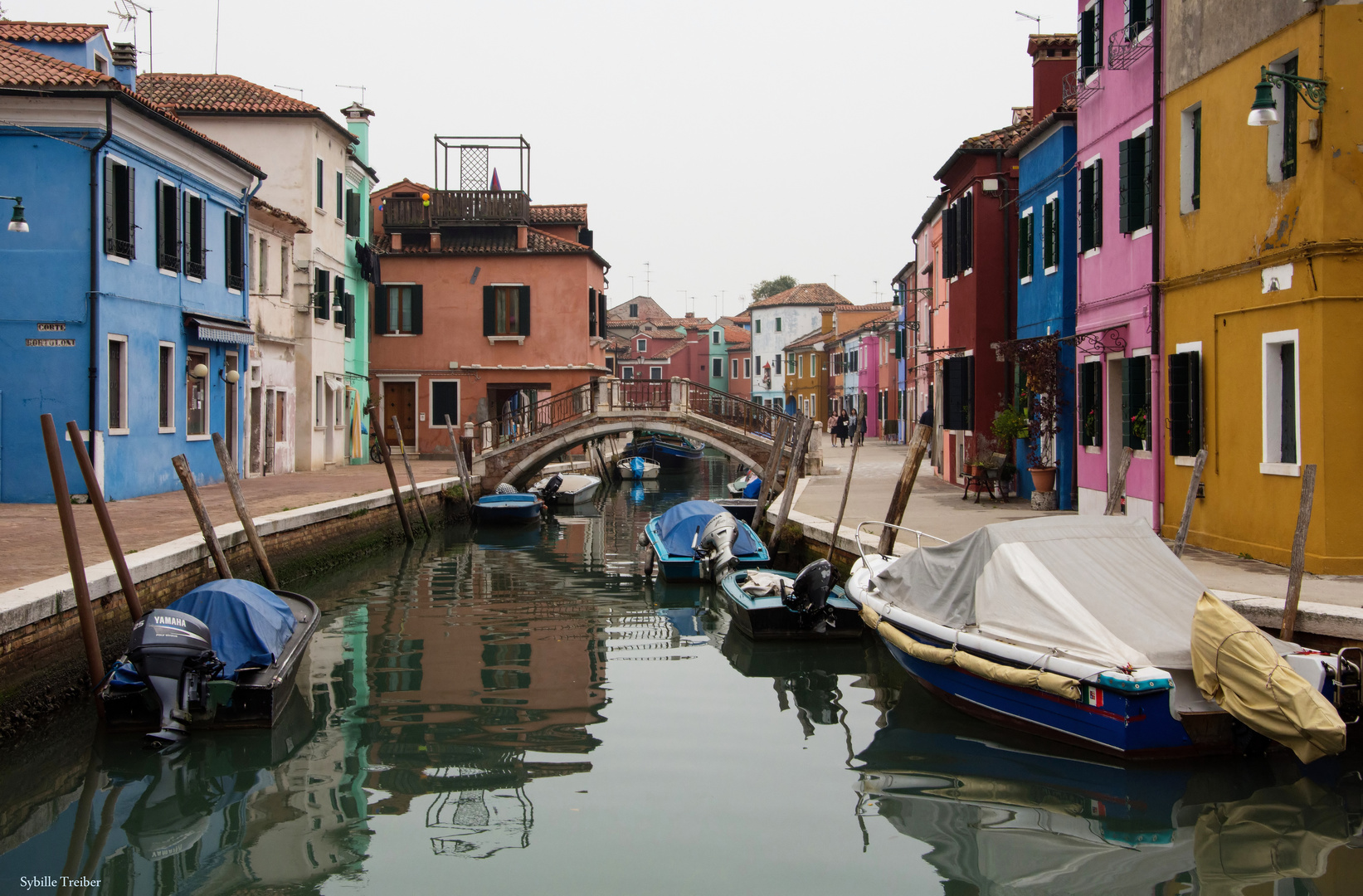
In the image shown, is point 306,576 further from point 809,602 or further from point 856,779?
point 856,779

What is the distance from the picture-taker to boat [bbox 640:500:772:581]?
1599 cm

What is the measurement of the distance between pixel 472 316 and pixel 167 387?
586 inches

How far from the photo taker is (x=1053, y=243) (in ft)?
56.9

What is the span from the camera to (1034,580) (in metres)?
8.40

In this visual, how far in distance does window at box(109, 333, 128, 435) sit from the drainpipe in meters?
0.63

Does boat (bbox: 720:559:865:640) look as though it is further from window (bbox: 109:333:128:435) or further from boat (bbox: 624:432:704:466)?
boat (bbox: 624:432:704:466)

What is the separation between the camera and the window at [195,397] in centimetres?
1994

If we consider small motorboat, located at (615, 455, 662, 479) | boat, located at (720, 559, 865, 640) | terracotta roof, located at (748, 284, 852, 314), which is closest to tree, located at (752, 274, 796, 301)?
terracotta roof, located at (748, 284, 852, 314)

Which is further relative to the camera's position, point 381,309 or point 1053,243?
point 381,309

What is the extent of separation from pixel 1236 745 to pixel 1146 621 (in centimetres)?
93

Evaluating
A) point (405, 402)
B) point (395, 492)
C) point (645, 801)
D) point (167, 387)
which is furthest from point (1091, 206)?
point (405, 402)

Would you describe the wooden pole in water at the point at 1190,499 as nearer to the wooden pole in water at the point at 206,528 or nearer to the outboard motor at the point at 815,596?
the outboard motor at the point at 815,596

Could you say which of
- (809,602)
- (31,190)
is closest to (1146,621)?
(809,602)

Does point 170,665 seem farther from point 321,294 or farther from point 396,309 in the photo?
point 396,309
